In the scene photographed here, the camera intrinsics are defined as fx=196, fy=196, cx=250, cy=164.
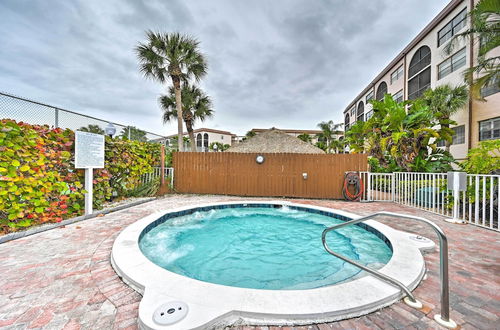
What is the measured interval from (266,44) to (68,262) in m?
13.2

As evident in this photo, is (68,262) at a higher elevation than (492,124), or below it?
below

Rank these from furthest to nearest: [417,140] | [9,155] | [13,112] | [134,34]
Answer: [134,34]
[417,140]
[13,112]
[9,155]

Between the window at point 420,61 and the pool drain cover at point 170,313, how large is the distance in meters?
24.3

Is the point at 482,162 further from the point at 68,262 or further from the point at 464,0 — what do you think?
the point at 464,0

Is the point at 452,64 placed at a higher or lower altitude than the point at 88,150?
higher

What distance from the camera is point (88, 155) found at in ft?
16.8

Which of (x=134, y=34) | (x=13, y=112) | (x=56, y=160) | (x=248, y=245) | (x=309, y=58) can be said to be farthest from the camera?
(x=309, y=58)

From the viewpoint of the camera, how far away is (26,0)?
17.7 feet

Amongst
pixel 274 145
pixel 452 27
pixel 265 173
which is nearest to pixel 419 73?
pixel 452 27

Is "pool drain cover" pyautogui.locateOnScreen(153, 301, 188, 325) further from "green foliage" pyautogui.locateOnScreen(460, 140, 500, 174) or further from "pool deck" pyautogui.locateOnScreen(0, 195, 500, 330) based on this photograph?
"green foliage" pyautogui.locateOnScreen(460, 140, 500, 174)

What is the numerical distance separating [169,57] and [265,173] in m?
9.08

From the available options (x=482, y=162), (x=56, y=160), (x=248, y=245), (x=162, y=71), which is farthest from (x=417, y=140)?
(x=162, y=71)

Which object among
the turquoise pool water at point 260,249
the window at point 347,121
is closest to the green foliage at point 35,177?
the turquoise pool water at point 260,249

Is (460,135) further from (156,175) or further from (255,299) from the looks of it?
(156,175)
